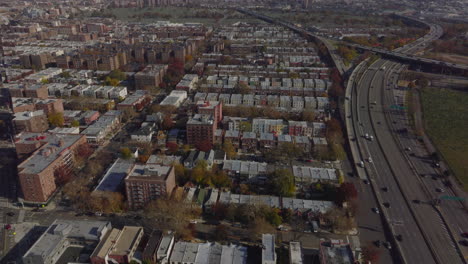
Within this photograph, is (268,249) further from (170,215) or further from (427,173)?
(427,173)

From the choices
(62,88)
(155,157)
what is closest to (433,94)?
(155,157)

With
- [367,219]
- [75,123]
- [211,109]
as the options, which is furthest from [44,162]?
[367,219]

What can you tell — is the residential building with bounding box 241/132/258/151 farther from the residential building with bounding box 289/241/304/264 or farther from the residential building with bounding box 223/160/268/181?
the residential building with bounding box 289/241/304/264

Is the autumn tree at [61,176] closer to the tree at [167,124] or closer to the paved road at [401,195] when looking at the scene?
the tree at [167,124]

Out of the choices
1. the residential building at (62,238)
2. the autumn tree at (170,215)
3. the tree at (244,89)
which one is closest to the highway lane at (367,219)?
the autumn tree at (170,215)

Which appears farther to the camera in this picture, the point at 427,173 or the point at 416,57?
the point at 416,57
